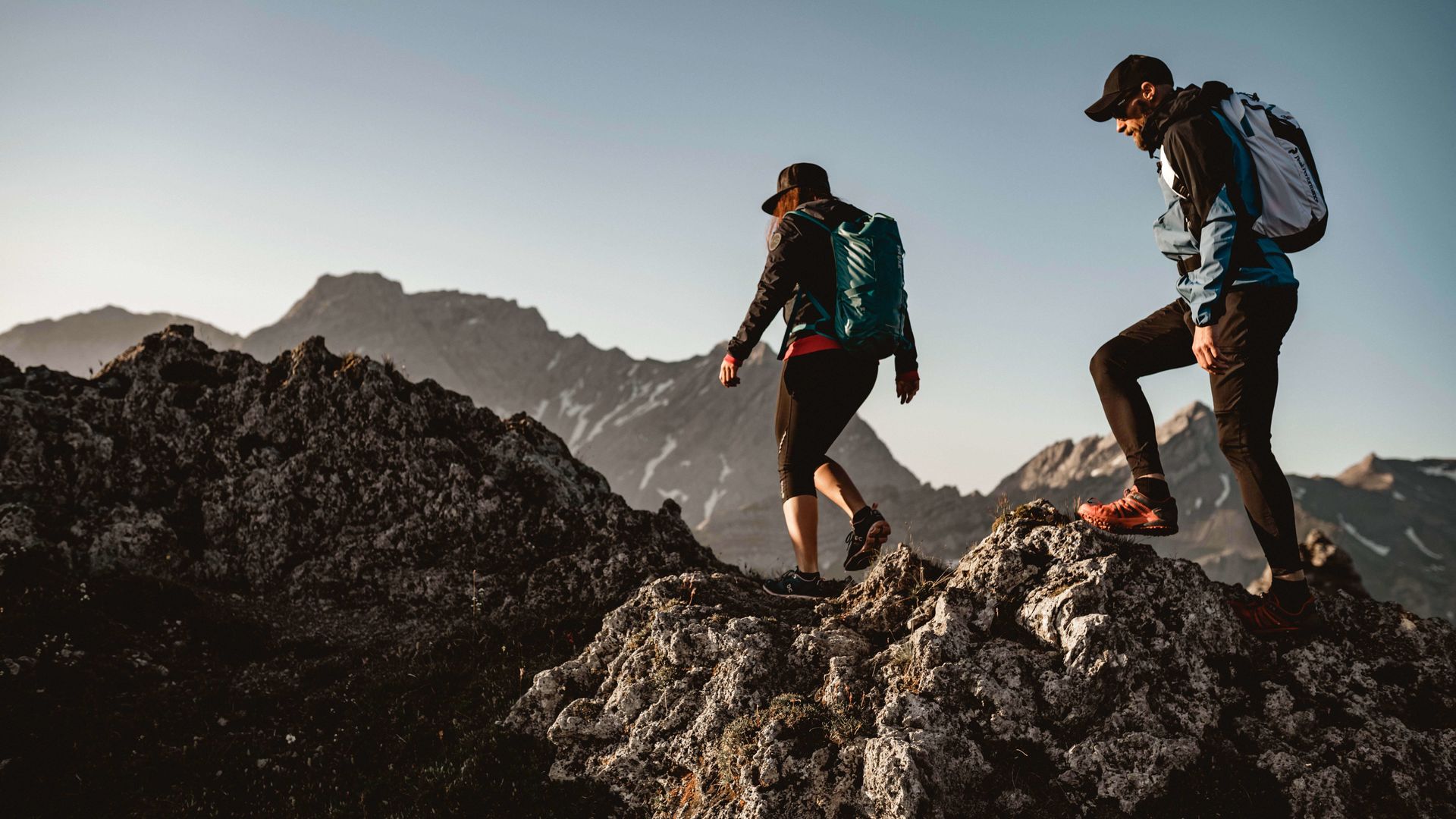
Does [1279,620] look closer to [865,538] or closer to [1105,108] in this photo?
[865,538]

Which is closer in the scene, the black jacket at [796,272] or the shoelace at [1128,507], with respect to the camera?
the shoelace at [1128,507]

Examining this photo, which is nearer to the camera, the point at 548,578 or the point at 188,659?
the point at 188,659

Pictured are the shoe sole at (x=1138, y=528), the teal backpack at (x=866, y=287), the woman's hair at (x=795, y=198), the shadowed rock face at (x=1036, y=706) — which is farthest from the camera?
the woman's hair at (x=795, y=198)

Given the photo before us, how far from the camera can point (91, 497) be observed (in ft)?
34.9

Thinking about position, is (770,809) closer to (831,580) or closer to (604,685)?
(604,685)

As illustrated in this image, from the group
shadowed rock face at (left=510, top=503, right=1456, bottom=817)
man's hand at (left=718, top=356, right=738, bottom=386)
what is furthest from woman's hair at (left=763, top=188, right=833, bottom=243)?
shadowed rock face at (left=510, top=503, right=1456, bottom=817)

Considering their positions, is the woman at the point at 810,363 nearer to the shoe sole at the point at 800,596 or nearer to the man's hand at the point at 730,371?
the man's hand at the point at 730,371

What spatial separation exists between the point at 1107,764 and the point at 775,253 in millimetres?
5088

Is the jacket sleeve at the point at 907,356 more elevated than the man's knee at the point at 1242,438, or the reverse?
the jacket sleeve at the point at 907,356

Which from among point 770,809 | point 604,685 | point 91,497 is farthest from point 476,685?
point 91,497

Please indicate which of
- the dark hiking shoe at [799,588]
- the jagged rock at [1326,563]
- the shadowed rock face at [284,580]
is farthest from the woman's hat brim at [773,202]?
the jagged rock at [1326,563]

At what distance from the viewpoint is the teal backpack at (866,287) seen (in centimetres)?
736

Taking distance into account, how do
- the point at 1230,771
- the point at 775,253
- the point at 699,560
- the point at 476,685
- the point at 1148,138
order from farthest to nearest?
the point at 699,560 → the point at 476,685 → the point at 775,253 → the point at 1148,138 → the point at 1230,771

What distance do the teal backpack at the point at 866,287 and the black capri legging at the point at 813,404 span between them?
9.1 inches
